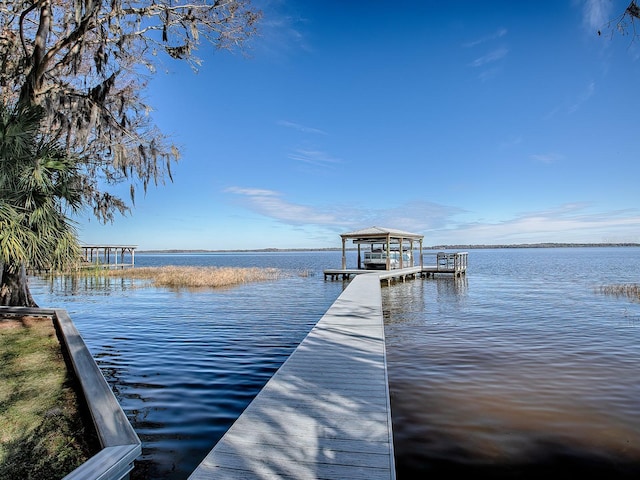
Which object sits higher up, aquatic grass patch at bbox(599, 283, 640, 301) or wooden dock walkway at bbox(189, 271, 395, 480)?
wooden dock walkway at bbox(189, 271, 395, 480)

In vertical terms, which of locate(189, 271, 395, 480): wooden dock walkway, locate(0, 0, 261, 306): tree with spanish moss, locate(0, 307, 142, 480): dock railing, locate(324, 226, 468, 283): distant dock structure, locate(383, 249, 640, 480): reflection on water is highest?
locate(0, 0, 261, 306): tree with spanish moss

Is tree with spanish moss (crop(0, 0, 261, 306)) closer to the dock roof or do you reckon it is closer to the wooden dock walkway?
the wooden dock walkway

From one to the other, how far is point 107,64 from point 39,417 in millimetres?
9668

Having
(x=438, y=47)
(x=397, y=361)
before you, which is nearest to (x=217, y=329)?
(x=397, y=361)

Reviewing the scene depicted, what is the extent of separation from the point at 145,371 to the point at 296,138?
2325 cm

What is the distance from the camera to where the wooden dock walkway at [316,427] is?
265 cm

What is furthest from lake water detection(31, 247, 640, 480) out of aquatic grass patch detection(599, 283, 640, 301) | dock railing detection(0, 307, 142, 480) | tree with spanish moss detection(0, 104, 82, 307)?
aquatic grass patch detection(599, 283, 640, 301)

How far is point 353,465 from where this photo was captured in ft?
8.90

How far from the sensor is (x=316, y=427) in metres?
3.33

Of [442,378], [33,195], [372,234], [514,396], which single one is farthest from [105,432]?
[372,234]

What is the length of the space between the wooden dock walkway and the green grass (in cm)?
141

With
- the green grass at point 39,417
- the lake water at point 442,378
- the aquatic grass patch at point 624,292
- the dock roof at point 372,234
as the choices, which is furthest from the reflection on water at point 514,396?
the dock roof at point 372,234

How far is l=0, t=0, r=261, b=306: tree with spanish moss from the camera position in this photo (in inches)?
364

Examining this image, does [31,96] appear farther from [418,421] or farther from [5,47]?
[418,421]
